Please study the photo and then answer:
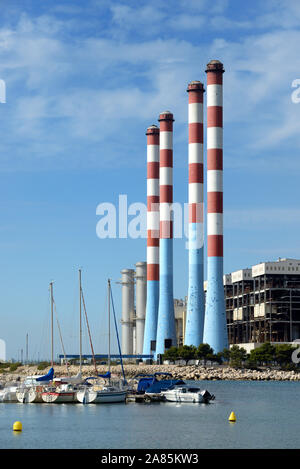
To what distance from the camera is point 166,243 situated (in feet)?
351

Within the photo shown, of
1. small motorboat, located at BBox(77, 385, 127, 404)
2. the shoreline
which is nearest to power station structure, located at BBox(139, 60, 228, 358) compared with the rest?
the shoreline

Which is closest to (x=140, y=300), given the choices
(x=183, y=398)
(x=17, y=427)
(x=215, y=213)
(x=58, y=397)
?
(x=215, y=213)

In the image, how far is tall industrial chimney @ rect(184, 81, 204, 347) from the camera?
97.0m

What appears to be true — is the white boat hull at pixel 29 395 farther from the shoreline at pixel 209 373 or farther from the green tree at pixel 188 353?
the green tree at pixel 188 353

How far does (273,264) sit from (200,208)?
45.7 feet

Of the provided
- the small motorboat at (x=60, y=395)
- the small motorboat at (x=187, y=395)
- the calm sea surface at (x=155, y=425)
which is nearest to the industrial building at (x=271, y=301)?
the calm sea surface at (x=155, y=425)

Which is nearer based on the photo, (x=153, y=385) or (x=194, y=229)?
(x=153, y=385)

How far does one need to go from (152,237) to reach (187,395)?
51.7 metres

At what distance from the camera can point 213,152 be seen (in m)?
93.0

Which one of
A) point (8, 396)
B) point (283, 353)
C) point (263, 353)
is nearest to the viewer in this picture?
point (8, 396)

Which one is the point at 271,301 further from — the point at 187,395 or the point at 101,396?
the point at 101,396

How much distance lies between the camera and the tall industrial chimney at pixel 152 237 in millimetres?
107062

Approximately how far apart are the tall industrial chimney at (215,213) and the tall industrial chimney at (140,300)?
23742 mm
